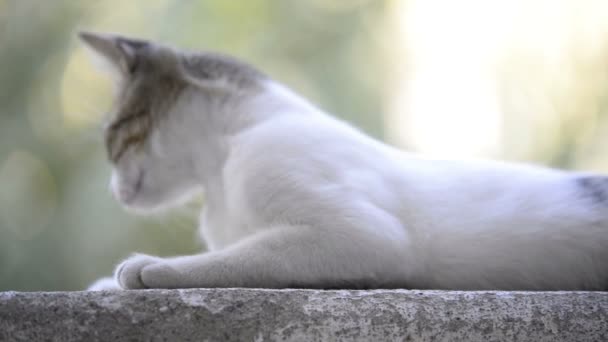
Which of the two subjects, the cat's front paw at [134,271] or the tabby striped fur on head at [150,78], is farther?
the tabby striped fur on head at [150,78]

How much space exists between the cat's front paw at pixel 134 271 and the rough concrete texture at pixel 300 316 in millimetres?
231

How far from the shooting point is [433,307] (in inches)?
44.2

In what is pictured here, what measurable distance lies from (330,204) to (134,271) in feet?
1.25

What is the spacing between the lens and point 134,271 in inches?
52.1

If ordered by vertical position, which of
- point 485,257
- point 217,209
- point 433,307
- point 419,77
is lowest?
point 433,307

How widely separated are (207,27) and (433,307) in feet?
12.8

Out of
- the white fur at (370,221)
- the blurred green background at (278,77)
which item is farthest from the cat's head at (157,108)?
the blurred green background at (278,77)

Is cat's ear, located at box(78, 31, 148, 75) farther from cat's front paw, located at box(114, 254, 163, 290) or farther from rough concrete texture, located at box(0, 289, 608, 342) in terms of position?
rough concrete texture, located at box(0, 289, 608, 342)

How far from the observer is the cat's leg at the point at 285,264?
1.31 m

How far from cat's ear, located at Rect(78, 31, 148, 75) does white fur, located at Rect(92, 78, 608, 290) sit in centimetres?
38

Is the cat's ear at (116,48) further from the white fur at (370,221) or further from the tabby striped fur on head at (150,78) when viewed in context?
the white fur at (370,221)

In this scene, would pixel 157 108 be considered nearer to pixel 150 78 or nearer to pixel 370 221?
pixel 150 78

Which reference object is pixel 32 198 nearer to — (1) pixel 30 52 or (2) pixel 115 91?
(1) pixel 30 52

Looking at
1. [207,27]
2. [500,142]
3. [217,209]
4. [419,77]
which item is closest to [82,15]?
[207,27]
